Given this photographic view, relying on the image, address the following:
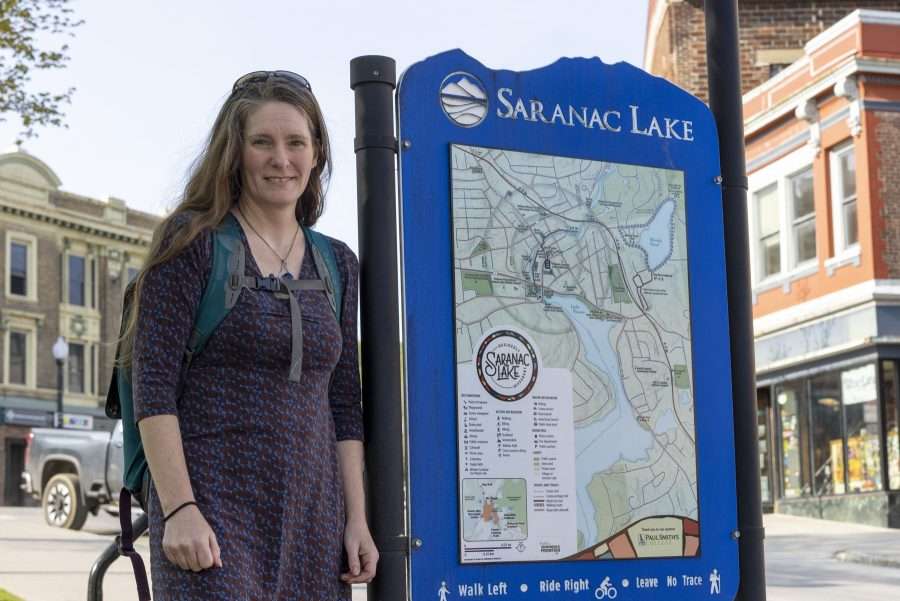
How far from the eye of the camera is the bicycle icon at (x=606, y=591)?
4008 millimetres

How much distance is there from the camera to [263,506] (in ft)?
10.6

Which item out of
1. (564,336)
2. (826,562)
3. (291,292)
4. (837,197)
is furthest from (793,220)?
(291,292)

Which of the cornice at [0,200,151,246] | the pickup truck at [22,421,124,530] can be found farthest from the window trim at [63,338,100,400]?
the pickup truck at [22,421,124,530]

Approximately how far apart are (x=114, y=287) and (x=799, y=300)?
35.5m

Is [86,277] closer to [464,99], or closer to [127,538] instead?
[464,99]

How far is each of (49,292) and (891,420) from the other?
36524mm

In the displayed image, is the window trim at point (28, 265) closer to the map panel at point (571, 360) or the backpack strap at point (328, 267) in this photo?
the map panel at point (571, 360)

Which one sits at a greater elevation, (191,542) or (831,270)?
(831,270)

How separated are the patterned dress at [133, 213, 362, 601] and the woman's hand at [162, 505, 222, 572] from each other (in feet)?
0.14

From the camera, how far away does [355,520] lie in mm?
3467

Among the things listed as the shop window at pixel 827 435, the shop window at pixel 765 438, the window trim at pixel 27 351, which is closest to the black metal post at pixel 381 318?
the shop window at pixel 827 435

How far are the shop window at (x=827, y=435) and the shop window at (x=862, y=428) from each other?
0.93 ft

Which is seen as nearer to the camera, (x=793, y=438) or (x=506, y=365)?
(x=506, y=365)

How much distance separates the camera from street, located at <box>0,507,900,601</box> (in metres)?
10.8
